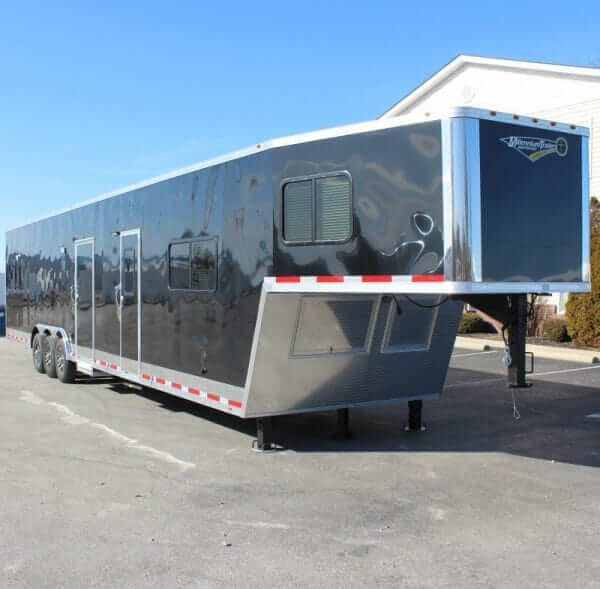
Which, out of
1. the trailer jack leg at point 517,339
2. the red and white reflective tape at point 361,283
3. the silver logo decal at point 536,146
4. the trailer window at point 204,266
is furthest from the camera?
the trailer window at point 204,266

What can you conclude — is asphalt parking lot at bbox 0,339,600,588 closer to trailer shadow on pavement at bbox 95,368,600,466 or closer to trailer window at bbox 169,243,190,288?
trailer shadow on pavement at bbox 95,368,600,466

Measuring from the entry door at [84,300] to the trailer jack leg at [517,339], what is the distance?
6.54 metres

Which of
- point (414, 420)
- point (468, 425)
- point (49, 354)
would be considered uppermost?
point (49, 354)

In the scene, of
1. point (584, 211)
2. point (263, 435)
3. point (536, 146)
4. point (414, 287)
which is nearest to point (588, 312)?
point (584, 211)

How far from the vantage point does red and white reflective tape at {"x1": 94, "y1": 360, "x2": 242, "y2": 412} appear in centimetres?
721

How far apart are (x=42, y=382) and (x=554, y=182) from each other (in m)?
9.67

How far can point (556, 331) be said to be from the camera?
58.7ft

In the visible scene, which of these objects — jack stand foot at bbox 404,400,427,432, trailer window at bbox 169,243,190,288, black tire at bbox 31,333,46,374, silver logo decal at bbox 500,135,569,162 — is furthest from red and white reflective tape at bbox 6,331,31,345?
silver logo decal at bbox 500,135,569,162

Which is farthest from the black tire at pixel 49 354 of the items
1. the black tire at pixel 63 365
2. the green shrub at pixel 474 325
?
the green shrub at pixel 474 325

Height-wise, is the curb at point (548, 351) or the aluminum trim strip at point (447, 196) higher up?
the aluminum trim strip at point (447, 196)

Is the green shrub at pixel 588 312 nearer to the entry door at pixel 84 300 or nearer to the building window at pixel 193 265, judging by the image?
the entry door at pixel 84 300

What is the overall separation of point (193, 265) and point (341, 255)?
232 cm

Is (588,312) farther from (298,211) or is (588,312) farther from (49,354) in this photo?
(298,211)

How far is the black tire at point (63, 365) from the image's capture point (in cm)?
1214
